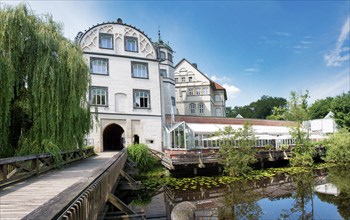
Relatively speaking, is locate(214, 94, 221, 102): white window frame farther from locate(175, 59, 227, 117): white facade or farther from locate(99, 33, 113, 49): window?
locate(99, 33, 113, 49): window

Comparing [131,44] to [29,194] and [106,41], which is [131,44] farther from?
[29,194]

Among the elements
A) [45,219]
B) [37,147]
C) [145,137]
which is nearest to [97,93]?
[145,137]

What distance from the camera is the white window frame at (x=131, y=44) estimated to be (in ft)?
69.7

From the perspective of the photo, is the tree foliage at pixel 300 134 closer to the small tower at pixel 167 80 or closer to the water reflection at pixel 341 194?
the water reflection at pixel 341 194

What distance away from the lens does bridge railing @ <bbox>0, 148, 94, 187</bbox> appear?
5832 millimetres

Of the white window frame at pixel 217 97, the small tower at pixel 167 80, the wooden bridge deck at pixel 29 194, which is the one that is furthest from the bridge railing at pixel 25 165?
the white window frame at pixel 217 97

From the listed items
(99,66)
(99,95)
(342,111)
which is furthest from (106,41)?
(342,111)

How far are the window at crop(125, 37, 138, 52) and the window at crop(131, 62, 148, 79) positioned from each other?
1.31 metres

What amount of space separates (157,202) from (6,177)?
6.47 m

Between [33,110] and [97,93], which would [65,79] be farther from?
[97,93]

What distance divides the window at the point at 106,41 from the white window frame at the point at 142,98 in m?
4.47

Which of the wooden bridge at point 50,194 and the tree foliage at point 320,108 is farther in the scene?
the tree foliage at point 320,108

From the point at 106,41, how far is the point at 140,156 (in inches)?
411

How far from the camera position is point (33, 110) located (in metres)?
8.84
